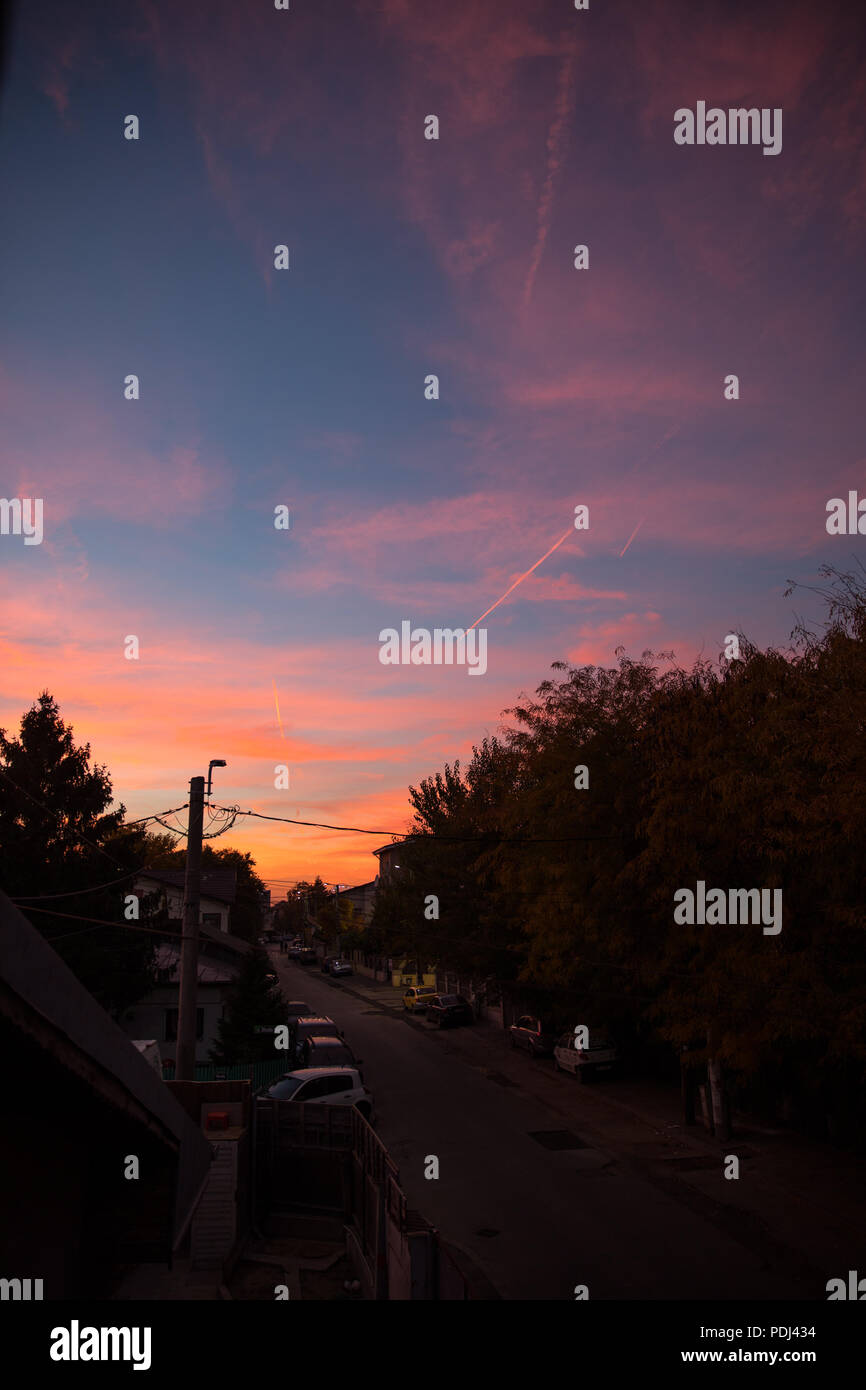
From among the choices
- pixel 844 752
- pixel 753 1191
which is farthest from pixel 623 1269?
pixel 844 752

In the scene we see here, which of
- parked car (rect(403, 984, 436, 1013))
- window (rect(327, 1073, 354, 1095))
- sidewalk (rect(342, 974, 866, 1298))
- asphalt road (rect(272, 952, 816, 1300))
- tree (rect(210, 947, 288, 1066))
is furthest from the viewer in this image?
parked car (rect(403, 984, 436, 1013))

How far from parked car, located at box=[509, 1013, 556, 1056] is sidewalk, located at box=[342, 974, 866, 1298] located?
163 inches

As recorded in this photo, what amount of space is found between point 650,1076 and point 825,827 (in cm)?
1705

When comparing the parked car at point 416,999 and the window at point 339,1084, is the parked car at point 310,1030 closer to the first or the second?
the window at point 339,1084

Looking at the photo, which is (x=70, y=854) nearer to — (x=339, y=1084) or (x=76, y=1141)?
(x=339, y=1084)

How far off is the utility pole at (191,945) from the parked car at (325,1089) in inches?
183

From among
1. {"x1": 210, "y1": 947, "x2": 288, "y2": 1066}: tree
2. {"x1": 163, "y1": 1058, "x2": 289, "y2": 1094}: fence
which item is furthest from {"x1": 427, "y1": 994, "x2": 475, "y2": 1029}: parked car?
{"x1": 163, "y1": 1058, "x2": 289, "y2": 1094}: fence

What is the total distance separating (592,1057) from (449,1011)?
15.1 meters

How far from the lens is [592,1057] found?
83.4ft

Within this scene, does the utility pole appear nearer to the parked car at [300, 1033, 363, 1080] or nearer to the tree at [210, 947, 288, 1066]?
the parked car at [300, 1033, 363, 1080]

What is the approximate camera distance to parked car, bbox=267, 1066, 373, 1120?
19.4 meters

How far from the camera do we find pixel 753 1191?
15.2m

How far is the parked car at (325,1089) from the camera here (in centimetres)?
1944

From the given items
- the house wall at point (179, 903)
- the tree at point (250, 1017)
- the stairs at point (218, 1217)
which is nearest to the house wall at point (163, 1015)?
the tree at point (250, 1017)
